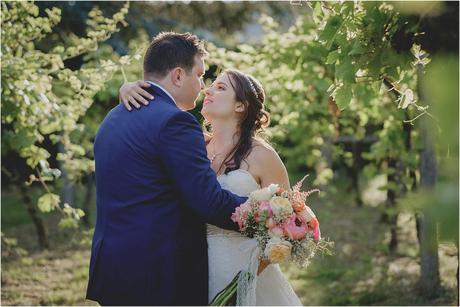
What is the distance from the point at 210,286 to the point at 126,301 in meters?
0.53

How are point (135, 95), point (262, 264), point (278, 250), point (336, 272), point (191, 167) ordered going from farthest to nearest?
point (336, 272)
point (262, 264)
point (135, 95)
point (278, 250)
point (191, 167)

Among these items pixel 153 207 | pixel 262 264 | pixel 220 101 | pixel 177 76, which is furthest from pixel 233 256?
pixel 177 76

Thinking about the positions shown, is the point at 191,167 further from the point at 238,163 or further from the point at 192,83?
the point at 238,163

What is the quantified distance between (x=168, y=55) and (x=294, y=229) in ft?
3.01

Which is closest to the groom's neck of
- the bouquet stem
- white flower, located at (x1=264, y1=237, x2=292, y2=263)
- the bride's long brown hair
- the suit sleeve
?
the suit sleeve

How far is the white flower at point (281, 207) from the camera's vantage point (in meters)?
2.82

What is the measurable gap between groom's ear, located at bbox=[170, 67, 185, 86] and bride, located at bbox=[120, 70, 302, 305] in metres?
0.57

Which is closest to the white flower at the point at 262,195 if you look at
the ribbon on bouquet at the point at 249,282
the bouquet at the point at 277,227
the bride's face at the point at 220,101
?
the bouquet at the point at 277,227

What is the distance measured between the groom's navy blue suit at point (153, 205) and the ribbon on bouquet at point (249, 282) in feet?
1.04

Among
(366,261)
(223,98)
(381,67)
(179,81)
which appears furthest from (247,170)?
(366,261)

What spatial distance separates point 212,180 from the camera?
106 inches

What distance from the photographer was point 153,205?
271cm

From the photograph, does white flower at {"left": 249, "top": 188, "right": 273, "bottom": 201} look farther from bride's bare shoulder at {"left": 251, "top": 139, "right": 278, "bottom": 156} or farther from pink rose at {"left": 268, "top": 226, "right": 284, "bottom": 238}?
bride's bare shoulder at {"left": 251, "top": 139, "right": 278, "bottom": 156}

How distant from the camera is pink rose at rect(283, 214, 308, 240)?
2.84 metres
